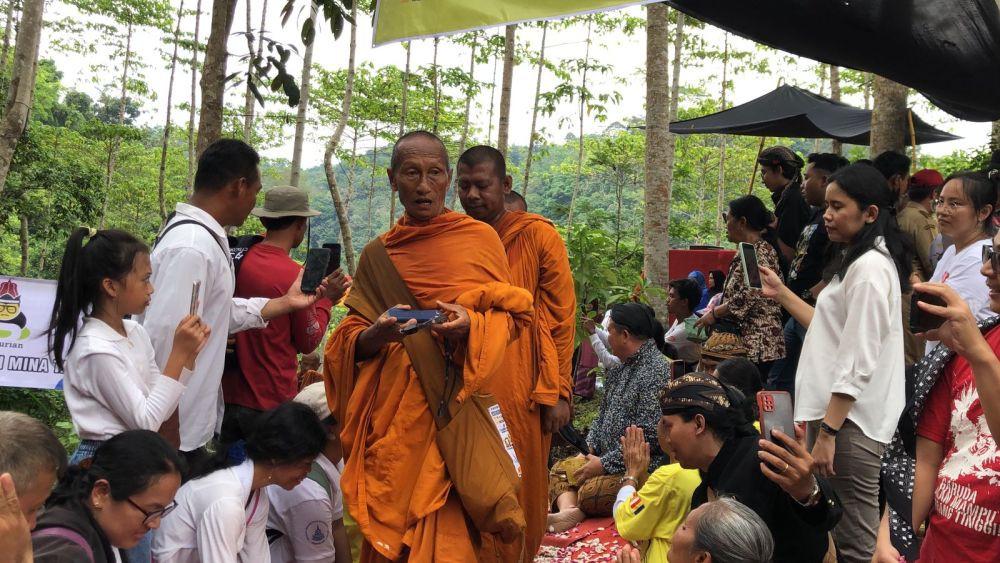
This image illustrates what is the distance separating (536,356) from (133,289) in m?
1.92

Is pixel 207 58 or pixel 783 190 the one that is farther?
pixel 783 190

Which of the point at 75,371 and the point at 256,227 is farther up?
the point at 256,227

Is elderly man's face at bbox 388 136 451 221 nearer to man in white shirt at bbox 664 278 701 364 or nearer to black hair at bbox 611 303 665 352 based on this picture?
black hair at bbox 611 303 665 352

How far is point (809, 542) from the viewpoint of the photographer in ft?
9.52

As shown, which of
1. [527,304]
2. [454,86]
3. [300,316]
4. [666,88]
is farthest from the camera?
[454,86]

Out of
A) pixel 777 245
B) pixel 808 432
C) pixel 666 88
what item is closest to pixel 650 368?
pixel 777 245

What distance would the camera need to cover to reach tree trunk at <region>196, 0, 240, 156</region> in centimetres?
532

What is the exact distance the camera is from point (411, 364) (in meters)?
3.74

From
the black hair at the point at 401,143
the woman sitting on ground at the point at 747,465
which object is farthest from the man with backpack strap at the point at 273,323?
the woman sitting on ground at the point at 747,465

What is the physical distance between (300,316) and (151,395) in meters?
1.20

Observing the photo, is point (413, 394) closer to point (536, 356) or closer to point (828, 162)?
point (536, 356)

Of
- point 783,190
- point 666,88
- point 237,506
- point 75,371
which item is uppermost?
point 666,88

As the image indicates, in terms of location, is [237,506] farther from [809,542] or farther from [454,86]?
[454,86]

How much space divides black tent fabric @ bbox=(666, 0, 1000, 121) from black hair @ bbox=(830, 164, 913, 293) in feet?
3.84
